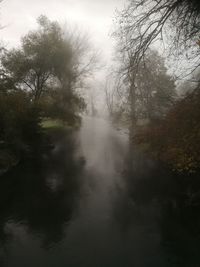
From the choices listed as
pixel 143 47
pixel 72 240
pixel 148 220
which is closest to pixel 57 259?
pixel 72 240

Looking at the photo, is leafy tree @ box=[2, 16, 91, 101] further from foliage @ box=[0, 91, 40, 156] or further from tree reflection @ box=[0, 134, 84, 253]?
tree reflection @ box=[0, 134, 84, 253]

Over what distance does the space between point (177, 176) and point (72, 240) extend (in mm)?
10757

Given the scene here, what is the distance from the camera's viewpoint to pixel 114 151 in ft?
99.6

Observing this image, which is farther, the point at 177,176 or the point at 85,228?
the point at 177,176

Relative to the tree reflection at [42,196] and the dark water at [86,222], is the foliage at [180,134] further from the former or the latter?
the tree reflection at [42,196]

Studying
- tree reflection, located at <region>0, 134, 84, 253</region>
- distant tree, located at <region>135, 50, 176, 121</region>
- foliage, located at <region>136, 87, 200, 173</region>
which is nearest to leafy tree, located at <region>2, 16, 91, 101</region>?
tree reflection, located at <region>0, 134, 84, 253</region>

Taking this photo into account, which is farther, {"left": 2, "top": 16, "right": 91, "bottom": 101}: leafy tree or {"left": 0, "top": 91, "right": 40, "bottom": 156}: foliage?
{"left": 2, "top": 16, "right": 91, "bottom": 101}: leafy tree

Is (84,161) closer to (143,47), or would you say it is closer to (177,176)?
(177,176)

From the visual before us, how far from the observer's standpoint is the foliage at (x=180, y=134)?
9.79 meters

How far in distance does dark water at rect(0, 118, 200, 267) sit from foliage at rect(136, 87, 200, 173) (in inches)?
129

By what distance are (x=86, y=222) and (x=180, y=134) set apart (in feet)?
19.4

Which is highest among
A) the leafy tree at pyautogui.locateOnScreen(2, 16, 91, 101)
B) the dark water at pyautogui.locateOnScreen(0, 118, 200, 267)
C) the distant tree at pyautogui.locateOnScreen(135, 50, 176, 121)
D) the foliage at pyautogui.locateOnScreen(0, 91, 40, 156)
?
the leafy tree at pyautogui.locateOnScreen(2, 16, 91, 101)

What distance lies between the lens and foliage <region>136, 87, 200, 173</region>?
9789 mm

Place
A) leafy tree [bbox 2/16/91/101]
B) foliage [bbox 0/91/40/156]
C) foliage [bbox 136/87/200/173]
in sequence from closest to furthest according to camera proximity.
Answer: foliage [bbox 136/87/200/173] → foliage [bbox 0/91/40/156] → leafy tree [bbox 2/16/91/101]
